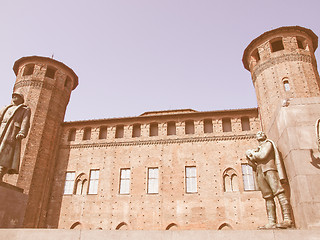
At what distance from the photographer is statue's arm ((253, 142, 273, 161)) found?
5479mm

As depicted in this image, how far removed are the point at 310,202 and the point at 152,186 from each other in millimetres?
12828

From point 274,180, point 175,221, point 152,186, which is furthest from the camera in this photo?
point 152,186

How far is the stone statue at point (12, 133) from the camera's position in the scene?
703 centimetres

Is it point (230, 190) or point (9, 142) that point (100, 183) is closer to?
point (230, 190)

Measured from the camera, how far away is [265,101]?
1719 centimetres

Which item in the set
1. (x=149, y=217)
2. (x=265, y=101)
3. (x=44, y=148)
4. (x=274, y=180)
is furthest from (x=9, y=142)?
(x=265, y=101)

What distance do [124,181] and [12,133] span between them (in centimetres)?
1096

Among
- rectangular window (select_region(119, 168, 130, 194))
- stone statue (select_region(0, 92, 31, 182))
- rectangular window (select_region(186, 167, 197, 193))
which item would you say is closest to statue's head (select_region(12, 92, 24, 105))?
stone statue (select_region(0, 92, 31, 182))

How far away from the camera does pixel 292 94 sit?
16234mm

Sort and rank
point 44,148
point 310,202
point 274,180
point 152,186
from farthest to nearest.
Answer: point 44,148, point 152,186, point 274,180, point 310,202

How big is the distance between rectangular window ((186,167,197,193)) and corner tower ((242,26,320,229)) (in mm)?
5087

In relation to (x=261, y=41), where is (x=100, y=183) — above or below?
below

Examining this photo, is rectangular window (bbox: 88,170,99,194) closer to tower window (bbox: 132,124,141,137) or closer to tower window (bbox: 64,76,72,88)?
tower window (bbox: 132,124,141,137)

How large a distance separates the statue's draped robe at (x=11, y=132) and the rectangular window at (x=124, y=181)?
10503 mm
